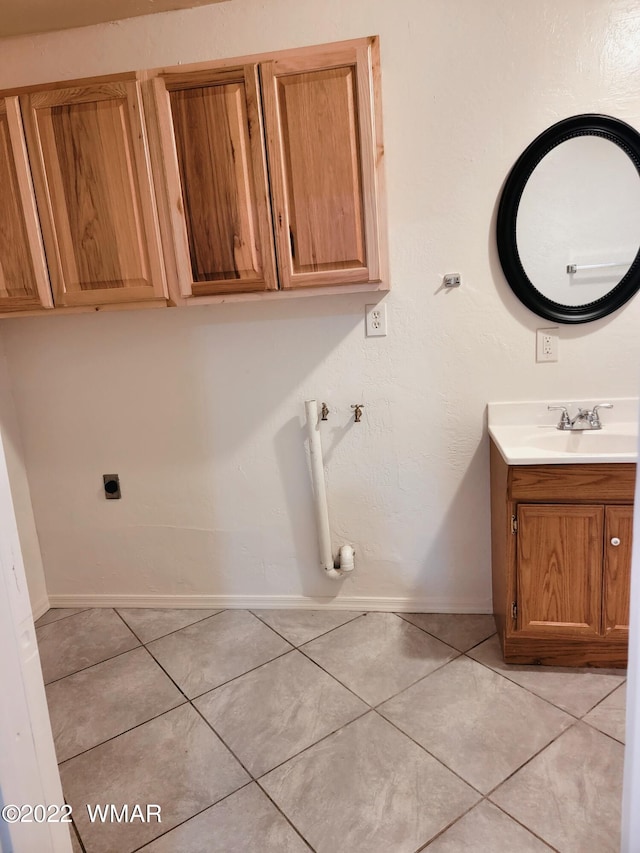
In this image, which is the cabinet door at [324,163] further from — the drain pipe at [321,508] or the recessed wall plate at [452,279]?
the drain pipe at [321,508]

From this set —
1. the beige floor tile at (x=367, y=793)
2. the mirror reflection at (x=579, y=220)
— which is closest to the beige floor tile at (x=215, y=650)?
the beige floor tile at (x=367, y=793)

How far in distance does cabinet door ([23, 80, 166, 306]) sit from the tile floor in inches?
56.9

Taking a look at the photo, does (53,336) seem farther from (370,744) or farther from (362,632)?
(370,744)

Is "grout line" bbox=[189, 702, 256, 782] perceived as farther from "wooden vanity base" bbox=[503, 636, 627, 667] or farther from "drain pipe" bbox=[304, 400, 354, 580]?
"wooden vanity base" bbox=[503, 636, 627, 667]

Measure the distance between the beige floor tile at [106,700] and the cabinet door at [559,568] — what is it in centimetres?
128

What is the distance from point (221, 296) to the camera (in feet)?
6.45

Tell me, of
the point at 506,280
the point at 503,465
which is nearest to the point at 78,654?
the point at 503,465

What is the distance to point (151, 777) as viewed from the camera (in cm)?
160

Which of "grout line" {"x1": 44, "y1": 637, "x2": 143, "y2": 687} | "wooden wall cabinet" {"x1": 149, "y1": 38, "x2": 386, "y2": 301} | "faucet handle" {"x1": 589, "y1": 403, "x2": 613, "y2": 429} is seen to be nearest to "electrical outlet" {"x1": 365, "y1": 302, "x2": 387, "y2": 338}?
"wooden wall cabinet" {"x1": 149, "y1": 38, "x2": 386, "y2": 301}

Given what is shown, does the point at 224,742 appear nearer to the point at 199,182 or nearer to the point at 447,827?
the point at 447,827

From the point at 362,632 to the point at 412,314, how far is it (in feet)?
4.34

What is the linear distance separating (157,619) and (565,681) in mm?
1708

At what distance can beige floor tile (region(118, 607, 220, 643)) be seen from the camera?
2365mm

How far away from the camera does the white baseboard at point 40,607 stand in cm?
255
